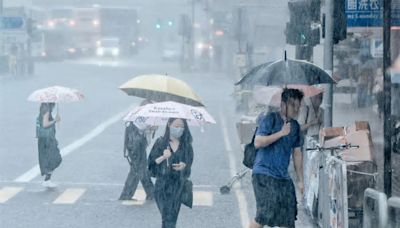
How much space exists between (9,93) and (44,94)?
29.4m

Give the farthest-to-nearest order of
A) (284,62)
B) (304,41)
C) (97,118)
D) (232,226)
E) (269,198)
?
(97,118)
(304,41)
(232,226)
(284,62)
(269,198)

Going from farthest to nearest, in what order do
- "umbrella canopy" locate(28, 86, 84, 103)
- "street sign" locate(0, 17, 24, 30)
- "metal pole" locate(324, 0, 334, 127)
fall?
"street sign" locate(0, 17, 24, 30) → "umbrella canopy" locate(28, 86, 84, 103) → "metal pole" locate(324, 0, 334, 127)

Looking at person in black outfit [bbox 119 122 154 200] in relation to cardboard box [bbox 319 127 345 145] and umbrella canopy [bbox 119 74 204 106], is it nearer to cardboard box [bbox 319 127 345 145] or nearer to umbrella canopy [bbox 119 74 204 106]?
umbrella canopy [bbox 119 74 204 106]

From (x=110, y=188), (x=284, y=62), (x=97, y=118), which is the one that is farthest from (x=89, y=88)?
(x=284, y=62)

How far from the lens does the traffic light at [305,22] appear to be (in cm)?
1387

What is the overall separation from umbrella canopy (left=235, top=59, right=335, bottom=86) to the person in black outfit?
4.11 meters

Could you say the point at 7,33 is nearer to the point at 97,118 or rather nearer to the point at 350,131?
the point at 97,118

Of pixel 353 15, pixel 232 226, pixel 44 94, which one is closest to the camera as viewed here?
pixel 232 226

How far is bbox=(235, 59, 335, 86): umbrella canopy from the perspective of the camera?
31.7 ft

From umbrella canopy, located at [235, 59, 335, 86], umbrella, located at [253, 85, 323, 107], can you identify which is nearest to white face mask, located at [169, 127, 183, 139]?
umbrella canopy, located at [235, 59, 335, 86]

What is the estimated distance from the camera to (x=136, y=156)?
46.2 ft

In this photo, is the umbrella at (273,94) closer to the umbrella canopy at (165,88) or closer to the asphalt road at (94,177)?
the umbrella canopy at (165,88)

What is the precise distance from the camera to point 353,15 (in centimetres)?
1318

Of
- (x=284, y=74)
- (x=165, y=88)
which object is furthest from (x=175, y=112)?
(x=165, y=88)
